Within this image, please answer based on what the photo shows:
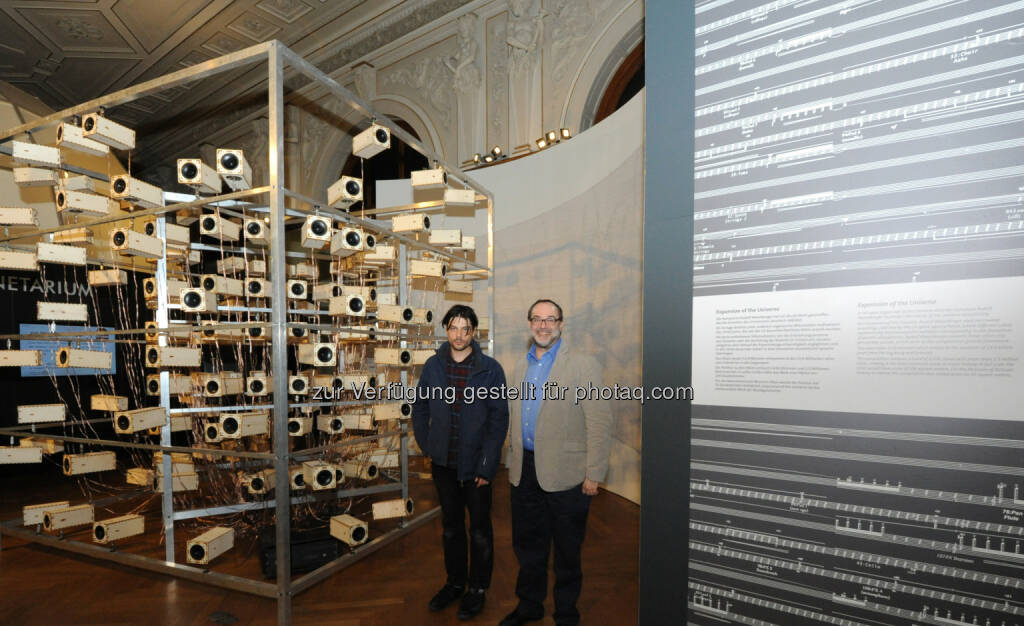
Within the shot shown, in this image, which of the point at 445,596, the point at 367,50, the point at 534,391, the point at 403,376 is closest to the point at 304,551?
the point at 445,596

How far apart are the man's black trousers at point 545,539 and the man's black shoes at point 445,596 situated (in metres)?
0.35

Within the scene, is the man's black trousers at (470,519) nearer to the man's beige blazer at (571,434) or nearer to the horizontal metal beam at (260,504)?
the man's beige blazer at (571,434)

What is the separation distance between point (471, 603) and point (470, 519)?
0.39 m

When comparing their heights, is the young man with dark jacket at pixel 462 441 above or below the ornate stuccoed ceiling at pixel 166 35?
below

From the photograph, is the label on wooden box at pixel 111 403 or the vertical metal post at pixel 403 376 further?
the vertical metal post at pixel 403 376

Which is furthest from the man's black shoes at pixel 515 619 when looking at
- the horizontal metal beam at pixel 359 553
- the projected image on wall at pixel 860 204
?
the projected image on wall at pixel 860 204

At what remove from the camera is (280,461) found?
233cm

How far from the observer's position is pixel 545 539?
2.33m

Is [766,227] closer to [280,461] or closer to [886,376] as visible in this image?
[886,376]

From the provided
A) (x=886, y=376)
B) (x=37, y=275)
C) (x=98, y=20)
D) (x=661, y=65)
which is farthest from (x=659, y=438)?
(x=98, y=20)

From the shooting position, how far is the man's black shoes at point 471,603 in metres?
2.42

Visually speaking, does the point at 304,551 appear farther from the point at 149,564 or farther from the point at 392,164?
the point at 392,164

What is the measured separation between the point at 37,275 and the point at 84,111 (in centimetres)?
342

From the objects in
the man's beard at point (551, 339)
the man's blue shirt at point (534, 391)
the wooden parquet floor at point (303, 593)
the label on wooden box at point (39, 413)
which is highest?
the man's beard at point (551, 339)
